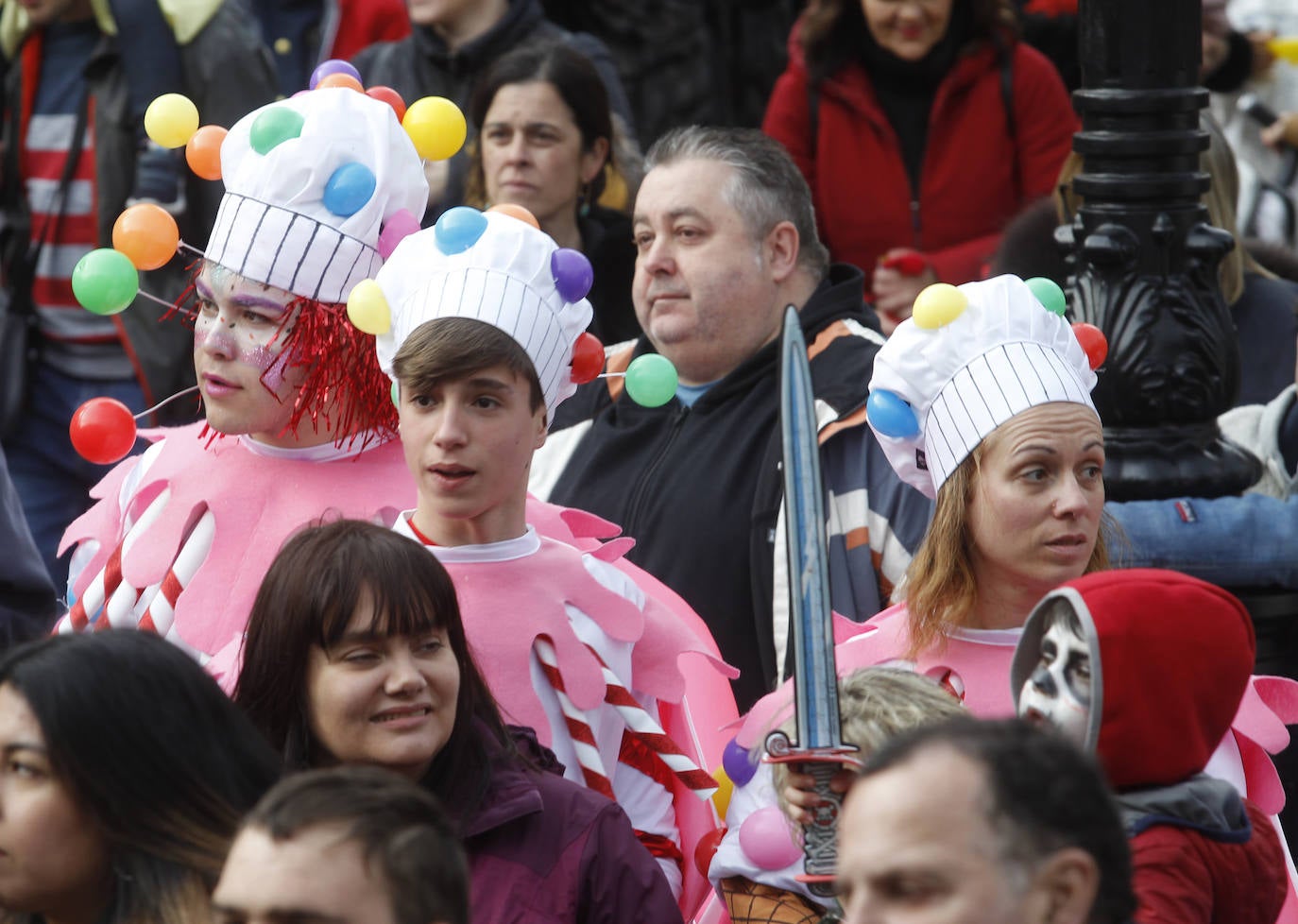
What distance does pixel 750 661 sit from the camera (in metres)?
4.85

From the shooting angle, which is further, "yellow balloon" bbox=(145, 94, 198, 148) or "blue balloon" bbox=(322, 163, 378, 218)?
"yellow balloon" bbox=(145, 94, 198, 148)

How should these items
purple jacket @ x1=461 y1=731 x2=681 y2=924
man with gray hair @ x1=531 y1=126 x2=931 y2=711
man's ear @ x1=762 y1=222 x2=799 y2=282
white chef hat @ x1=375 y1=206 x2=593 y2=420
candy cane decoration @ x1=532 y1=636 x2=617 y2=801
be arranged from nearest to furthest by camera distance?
purple jacket @ x1=461 y1=731 x2=681 y2=924, candy cane decoration @ x1=532 y1=636 x2=617 y2=801, white chef hat @ x1=375 y1=206 x2=593 y2=420, man with gray hair @ x1=531 y1=126 x2=931 y2=711, man's ear @ x1=762 y1=222 x2=799 y2=282

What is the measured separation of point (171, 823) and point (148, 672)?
0.65ft

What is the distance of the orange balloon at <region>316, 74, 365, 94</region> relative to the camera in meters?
4.38

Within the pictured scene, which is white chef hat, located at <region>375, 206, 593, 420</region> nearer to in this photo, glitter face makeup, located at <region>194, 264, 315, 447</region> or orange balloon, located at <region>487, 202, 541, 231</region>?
orange balloon, located at <region>487, 202, 541, 231</region>

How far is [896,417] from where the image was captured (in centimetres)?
404

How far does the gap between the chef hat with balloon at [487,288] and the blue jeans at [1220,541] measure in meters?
1.21

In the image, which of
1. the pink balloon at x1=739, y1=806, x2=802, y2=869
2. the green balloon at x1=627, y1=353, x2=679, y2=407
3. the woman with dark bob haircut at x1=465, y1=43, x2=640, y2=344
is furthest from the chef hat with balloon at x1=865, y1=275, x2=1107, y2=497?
the woman with dark bob haircut at x1=465, y1=43, x2=640, y2=344

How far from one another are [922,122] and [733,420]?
6.35ft

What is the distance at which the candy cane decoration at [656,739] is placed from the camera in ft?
13.0

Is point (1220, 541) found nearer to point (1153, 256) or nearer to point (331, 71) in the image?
point (1153, 256)

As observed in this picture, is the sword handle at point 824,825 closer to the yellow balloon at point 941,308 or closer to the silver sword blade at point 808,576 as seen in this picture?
the silver sword blade at point 808,576

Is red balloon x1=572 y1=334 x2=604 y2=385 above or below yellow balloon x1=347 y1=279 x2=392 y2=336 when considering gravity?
below

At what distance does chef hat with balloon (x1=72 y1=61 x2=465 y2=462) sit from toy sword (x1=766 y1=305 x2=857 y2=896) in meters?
1.68
